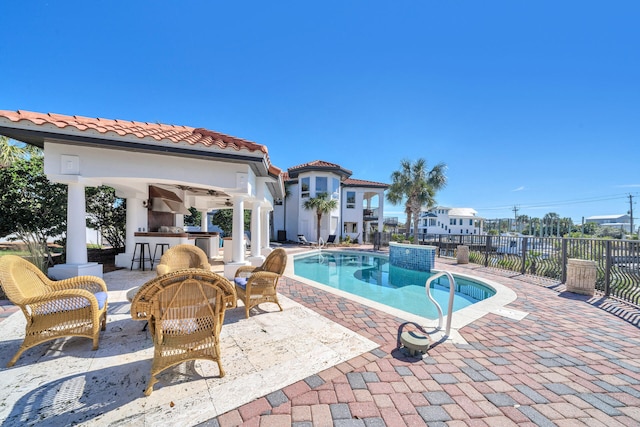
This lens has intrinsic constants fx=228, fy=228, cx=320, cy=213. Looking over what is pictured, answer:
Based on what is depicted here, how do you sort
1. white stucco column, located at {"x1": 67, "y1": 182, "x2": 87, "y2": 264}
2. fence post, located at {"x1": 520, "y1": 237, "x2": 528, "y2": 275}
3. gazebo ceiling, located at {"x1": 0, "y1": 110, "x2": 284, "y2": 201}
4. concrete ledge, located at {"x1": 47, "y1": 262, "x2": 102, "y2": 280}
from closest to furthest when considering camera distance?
gazebo ceiling, located at {"x1": 0, "y1": 110, "x2": 284, "y2": 201} < concrete ledge, located at {"x1": 47, "y1": 262, "x2": 102, "y2": 280} < white stucco column, located at {"x1": 67, "y1": 182, "x2": 87, "y2": 264} < fence post, located at {"x1": 520, "y1": 237, "x2": 528, "y2": 275}

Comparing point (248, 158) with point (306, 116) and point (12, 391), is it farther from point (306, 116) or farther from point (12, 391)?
point (306, 116)

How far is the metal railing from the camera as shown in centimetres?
540

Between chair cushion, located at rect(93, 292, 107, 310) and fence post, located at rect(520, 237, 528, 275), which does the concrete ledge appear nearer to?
chair cushion, located at rect(93, 292, 107, 310)

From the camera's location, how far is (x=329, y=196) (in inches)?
849

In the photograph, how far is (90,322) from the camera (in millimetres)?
2914

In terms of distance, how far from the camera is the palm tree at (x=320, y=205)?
→ 2066cm

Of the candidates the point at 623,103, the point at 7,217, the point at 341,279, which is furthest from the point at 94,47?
the point at 623,103

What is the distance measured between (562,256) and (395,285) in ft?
17.1

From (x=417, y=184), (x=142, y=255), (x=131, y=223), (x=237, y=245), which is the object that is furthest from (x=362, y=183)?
(x=142, y=255)

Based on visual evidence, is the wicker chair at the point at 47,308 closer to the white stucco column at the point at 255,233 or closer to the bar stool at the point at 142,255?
the bar stool at the point at 142,255

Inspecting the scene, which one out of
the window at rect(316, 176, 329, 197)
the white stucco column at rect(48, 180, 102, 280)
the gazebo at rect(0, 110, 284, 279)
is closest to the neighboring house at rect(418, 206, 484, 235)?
the window at rect(316, 176, 329, 197)

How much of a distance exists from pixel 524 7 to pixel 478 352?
32.4 feet

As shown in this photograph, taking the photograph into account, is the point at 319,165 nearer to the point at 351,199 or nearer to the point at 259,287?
the point at 351,199

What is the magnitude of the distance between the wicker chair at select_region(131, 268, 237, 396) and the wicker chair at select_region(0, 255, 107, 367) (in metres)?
1.17
